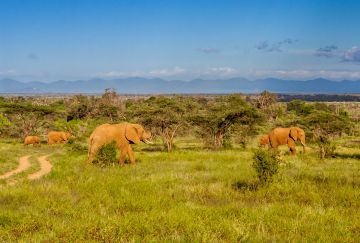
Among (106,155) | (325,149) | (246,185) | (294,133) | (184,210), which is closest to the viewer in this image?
(184,210)

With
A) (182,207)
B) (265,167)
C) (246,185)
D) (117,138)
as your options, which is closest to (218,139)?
(117,138)

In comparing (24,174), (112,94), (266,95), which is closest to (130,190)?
(24,174)

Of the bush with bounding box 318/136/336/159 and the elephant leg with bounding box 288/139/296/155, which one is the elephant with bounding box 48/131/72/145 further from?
the bush with bounding box 318/136/336/159

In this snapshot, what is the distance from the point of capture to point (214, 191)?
12.4 meters

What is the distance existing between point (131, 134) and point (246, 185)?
9535 millimetres

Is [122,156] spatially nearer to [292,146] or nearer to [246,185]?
[246,185]

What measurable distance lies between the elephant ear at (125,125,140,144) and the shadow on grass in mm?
8690

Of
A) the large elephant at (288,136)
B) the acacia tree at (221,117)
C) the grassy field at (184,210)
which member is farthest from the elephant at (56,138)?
the grassy field at (184,210)

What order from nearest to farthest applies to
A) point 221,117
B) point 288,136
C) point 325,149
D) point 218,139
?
point 325,149 < point 288,136 < point 221,117 < point 218,139

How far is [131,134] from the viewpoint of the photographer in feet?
70.8

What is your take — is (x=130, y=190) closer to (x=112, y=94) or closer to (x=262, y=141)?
(x=262, y=141)

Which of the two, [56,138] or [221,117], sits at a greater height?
[221,117]

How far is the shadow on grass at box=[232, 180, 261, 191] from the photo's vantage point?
12716 mm

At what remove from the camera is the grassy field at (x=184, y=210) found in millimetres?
7707
